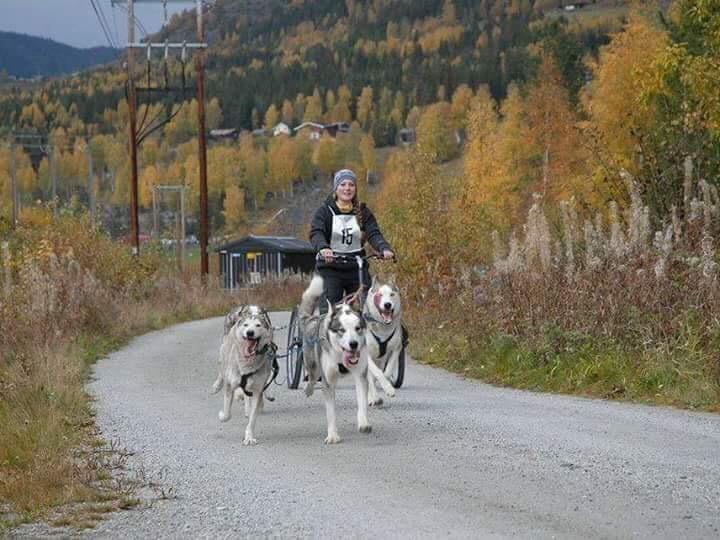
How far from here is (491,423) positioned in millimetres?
10336

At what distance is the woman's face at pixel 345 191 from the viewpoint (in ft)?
36.8

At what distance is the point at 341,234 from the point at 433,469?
3607mm

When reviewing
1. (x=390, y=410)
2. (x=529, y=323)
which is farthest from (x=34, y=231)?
(x=390, y=410)

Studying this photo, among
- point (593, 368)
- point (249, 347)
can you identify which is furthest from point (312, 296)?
point (593, 368)

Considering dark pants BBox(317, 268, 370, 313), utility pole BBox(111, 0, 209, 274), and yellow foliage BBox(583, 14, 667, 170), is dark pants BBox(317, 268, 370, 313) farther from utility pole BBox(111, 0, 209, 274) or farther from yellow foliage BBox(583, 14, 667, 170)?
utility pole BBox(111, 0, 209, 274)

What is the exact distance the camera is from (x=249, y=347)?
1015 centimetres

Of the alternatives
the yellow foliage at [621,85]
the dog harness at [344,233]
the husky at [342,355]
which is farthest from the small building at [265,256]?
the husky at [342,355]

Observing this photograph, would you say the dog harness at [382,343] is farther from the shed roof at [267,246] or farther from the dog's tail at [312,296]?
the shed roof at [267,246]

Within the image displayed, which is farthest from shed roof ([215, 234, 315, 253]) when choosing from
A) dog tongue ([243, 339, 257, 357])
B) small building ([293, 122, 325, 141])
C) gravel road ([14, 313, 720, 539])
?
small building ([293, 122, 325, 141])

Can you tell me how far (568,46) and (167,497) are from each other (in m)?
56.9

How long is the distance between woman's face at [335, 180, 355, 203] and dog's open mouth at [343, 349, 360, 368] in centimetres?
213

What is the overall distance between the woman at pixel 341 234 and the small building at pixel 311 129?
18092 centimetres

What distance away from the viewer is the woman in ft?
37.0

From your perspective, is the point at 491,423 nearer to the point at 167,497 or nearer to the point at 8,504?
the point at 167,497
